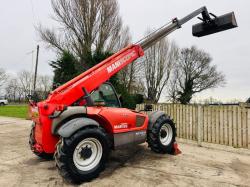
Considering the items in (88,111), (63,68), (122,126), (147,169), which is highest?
(63,68)

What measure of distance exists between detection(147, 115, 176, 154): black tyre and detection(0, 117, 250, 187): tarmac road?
0.70 feet

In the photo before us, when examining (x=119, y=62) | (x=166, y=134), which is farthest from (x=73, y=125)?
(x=166, y=134)

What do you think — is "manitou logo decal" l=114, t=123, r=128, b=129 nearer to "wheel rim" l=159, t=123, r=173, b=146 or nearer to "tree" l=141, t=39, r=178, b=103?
"wheel rim" l=159, t=123, r=173, b=146

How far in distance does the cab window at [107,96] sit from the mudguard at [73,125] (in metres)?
1.30

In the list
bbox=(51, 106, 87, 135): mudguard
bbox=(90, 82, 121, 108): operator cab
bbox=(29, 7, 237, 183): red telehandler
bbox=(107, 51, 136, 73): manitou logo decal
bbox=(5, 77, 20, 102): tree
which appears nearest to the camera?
bbox=(29, 7, 237, 183): red telehandler

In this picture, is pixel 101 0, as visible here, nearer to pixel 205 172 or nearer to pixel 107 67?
pixel 107 67

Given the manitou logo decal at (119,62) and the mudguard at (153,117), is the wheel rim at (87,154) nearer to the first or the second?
the mudguard at (153,117)

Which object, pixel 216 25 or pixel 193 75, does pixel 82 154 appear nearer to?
pixel 216 25

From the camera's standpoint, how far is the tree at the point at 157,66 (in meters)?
27.6

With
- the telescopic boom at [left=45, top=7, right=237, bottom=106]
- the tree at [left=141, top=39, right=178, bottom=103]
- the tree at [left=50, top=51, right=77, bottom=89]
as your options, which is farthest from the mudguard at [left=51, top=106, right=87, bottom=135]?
the tree at [left=141, top=39, right=178, bottom=103]

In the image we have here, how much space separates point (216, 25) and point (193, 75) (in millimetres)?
31362

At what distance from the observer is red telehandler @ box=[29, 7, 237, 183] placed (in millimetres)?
4188

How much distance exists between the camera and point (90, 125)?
4.40 meters

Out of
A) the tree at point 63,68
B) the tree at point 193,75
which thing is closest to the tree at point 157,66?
the tree at point 193,75
